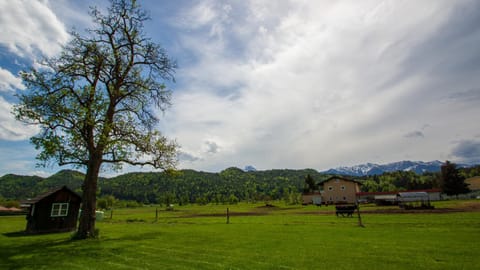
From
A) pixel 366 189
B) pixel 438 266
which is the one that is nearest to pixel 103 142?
pixel 438 266

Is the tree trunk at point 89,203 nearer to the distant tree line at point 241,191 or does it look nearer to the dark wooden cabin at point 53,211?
the distant tree line at point 241,191

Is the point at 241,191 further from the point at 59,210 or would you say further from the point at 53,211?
the point at 53,211

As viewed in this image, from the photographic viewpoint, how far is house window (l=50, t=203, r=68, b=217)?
2383cm

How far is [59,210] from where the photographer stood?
24156mm

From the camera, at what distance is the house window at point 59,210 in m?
23.8

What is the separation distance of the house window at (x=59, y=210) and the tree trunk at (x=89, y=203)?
9.08m

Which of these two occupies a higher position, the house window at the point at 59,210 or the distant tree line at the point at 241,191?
the distant tree line at the point at 241,191

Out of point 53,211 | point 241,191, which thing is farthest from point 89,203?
point 241,191

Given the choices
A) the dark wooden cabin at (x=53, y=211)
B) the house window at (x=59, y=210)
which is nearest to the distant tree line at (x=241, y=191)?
the dark wooden cabin at (x=53, y=211)

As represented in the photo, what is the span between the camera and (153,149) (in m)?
20.0

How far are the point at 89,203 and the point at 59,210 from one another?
959 centimetres

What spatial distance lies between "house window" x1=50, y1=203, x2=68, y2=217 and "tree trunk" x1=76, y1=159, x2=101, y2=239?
9.08 meters

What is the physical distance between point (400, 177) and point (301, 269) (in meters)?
182

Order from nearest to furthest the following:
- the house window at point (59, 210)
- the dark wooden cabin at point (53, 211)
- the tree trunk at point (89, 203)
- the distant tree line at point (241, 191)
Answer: the tree trunk at point (89, 203), the dark wooden cabin at point (53, 211), the house window at point (59, 210), the distant tree line at point (241, 191)
